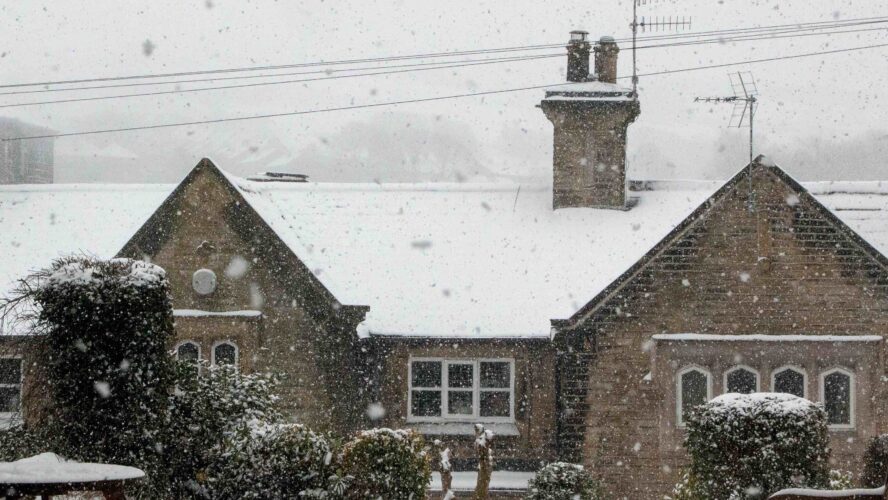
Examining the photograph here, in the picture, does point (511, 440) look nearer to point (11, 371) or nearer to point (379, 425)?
point (379, 425)

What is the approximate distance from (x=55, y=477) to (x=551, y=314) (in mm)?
13309

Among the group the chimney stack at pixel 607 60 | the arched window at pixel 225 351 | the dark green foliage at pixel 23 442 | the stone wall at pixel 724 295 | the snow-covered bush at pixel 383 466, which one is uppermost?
the chimney stack at pixel 607 60

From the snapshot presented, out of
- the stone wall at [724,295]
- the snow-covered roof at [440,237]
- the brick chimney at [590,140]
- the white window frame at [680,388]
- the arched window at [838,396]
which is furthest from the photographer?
the brick chimney at [590,140]

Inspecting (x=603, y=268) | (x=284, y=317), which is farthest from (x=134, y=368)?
(x=603, y=268)

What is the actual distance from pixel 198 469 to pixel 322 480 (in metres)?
1.56

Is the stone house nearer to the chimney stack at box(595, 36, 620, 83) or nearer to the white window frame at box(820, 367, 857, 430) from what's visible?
the white window frame at box(820, 367, 857, 430)

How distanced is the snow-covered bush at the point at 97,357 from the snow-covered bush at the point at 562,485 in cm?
677

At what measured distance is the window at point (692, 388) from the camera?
18.5 m

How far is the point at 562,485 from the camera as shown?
15.9 metres

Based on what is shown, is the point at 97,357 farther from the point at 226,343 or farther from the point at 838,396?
the point at 838,396

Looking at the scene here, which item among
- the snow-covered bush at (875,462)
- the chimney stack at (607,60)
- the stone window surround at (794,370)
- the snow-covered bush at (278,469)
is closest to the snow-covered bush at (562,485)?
the stone window surround at (794,370)

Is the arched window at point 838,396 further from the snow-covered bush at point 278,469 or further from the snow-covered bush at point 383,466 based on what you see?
the snow-covered bush at point 278,469

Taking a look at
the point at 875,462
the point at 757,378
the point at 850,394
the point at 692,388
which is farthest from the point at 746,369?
the point at 875,462

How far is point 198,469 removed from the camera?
1254cm
